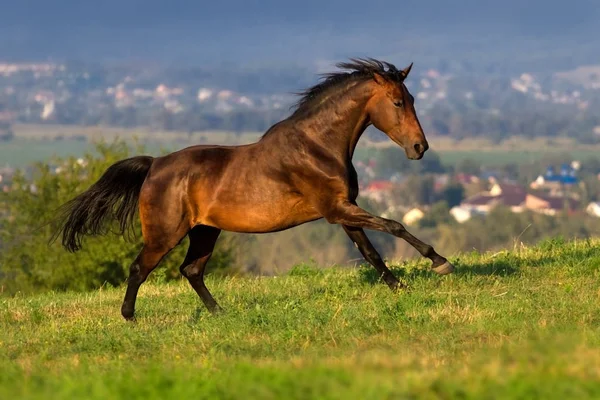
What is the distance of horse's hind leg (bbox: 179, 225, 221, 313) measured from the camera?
12.2 meters

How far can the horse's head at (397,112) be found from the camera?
11727mm

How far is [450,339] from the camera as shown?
9242mm

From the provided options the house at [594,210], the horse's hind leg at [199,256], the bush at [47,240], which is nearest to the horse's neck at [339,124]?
the horse's hind leg at [199,256]

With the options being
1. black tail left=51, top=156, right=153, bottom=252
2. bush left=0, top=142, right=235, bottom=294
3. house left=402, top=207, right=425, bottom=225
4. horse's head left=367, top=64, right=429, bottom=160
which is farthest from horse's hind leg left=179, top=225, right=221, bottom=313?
house left=402, top=207, right=425, bottom=225

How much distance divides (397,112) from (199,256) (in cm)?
268

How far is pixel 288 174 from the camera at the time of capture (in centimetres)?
1173

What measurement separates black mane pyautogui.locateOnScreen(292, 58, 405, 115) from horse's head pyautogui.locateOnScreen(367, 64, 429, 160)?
0.11 meters

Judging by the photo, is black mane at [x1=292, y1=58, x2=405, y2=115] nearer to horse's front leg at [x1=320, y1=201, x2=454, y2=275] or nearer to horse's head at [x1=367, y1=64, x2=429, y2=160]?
horse's head at [x1=367, y1=64, x2=429, y2=160]

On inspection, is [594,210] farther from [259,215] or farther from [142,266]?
[142,266]

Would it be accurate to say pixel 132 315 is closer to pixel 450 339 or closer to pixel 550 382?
pixel 450 339

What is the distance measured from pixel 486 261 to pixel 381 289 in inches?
96.8

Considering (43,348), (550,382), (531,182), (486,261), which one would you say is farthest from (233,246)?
(531,182)

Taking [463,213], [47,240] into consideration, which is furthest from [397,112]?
[463,213]

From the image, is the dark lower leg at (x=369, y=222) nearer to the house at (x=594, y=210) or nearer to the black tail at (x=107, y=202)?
the black tail at (x=107, y=202)
